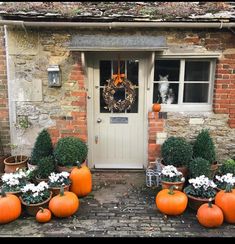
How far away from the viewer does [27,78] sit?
6.08 metres

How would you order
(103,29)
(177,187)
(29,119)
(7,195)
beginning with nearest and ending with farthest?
(7,195)
(177,187)
(103,29)
(29,119)

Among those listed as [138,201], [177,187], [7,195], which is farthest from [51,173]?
[177,187]

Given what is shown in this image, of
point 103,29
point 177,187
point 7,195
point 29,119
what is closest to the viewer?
point 7,195

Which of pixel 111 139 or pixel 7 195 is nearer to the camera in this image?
pixel 7 195

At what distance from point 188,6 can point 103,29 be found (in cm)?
170

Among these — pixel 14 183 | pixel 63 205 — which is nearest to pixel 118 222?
pixel 63 205

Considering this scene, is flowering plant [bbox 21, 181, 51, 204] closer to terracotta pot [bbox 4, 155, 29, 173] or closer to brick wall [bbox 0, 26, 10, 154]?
terracotta pot [bbox 4, 155, 29, 173]

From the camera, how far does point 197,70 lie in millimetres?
6230

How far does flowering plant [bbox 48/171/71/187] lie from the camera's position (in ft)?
17.3

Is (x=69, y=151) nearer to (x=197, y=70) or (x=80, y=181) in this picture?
(x=80, y=181)

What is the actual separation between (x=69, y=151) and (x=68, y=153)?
41mm

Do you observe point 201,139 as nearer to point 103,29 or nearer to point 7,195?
point 103,29

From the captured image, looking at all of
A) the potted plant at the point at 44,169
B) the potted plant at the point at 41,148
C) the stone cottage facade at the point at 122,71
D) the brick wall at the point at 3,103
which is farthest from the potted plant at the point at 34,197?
the brick wall at the point at 3,103

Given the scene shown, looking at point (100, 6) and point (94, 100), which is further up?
point (100, 6)
